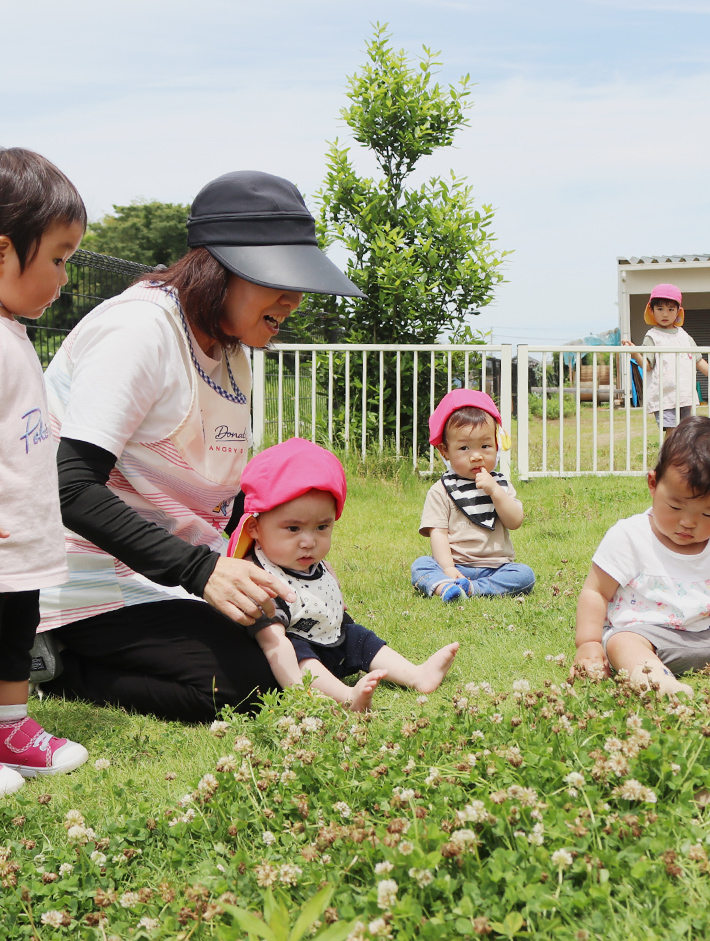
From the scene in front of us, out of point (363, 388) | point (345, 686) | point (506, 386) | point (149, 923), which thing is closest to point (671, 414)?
point (506, 386)

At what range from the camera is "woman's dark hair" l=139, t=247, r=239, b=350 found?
288 cm

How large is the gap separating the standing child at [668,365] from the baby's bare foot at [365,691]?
7609 mm

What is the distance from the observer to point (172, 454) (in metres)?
3.00

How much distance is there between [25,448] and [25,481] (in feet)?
0.29

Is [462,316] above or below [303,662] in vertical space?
above

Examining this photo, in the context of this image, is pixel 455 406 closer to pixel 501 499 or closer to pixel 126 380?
pixel 501 499

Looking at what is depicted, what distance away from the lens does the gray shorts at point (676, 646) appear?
312 centimetres

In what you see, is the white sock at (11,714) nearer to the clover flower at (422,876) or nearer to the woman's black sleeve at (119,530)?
the woman's black sleeve at (119,530)

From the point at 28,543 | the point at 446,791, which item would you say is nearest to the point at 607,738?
the point at 446,791

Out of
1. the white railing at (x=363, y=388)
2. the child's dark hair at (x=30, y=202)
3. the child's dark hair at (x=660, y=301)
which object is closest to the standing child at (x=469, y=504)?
the child's dark hair at (x=30, y=202)

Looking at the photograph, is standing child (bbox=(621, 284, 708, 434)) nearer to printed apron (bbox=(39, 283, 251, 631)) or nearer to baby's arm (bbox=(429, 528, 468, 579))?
baby's arm (bbox=(429, 528, 468, 579))

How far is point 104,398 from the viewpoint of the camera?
2.73m

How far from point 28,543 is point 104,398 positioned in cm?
48

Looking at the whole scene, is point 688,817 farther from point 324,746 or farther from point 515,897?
point 324,746
